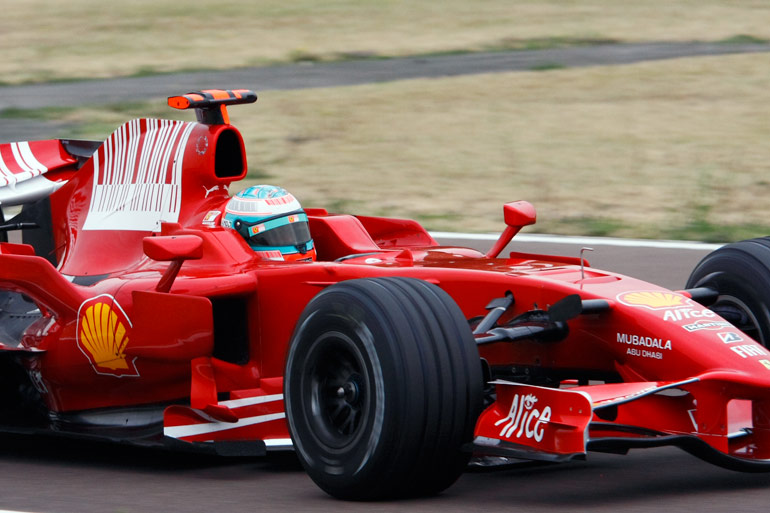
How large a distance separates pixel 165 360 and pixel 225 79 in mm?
18030

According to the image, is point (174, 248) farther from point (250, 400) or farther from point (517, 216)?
point (517, 216)

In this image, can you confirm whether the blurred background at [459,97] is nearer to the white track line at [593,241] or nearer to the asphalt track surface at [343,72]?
the asphalt track surface at [343,72]

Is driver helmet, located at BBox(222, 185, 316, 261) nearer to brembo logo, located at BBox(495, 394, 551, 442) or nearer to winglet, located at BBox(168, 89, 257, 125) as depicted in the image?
winglet, located at BBox(168, 89, 257, 125)

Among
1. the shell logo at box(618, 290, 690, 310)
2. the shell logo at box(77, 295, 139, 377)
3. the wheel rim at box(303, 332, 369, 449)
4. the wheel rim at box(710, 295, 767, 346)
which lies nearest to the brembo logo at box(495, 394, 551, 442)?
the wheel rim at box(303, 332, 369, 449)

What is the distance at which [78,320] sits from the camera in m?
7.07

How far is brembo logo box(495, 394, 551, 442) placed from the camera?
524 cm

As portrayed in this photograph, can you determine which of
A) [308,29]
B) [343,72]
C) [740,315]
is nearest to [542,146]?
[343,72]

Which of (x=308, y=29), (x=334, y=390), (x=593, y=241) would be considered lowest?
(x=308, y=29)

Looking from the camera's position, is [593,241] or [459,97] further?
[459,97]

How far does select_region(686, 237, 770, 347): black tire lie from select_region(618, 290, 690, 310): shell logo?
2.22 ft

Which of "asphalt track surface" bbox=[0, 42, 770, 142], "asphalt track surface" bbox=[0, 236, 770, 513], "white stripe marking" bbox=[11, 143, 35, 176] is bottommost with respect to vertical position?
"asphalt track surface" bbox=[0, 42, 770, 142]

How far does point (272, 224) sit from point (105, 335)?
98 cm

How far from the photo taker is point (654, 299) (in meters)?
5.93

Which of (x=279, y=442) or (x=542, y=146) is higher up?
(x=279, y=442)
